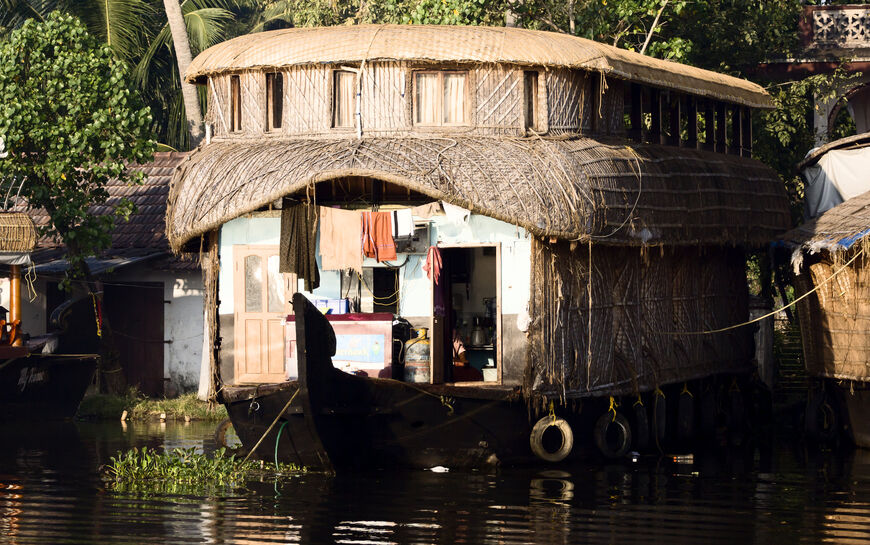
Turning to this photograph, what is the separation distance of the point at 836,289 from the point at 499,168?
470cm

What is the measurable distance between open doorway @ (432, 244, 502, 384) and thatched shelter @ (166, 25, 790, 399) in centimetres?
24

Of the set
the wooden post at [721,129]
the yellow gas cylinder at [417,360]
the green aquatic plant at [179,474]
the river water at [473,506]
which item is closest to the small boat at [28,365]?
the river water at [473,506]

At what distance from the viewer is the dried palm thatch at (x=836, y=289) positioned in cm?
1580

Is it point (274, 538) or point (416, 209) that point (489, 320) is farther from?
point (274, 538)

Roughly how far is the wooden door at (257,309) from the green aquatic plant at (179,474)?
1.10 m

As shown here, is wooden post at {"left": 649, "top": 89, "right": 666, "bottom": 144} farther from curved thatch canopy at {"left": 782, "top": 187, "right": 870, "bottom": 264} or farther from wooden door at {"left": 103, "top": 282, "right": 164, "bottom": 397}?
wooden door at {"left": 103, "top": 282, "right": 164, "bottom": 397}

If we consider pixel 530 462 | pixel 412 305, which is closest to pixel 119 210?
pixel 412 305

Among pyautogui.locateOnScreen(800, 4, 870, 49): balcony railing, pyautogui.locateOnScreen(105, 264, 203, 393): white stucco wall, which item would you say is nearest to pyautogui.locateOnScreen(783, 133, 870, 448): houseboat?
pyautogui.locateOnScreen(800, 4, 870, 49): balcony railing

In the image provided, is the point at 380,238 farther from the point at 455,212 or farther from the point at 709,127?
the point at 709,127

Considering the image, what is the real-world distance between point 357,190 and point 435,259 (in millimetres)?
1274

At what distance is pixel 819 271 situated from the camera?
16484 mm

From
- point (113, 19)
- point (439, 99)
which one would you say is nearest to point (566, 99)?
point (439, 99)

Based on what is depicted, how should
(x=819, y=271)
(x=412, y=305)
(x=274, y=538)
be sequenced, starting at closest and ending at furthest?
(x=274, y=538) < (x=412, y=305) < (x=819, y=271)

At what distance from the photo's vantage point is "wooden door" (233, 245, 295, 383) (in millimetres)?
14820
